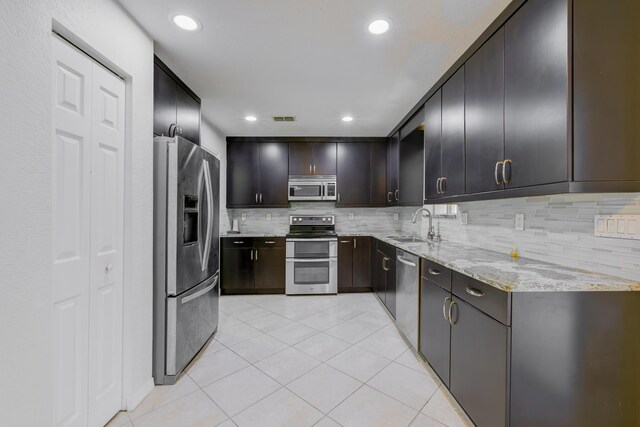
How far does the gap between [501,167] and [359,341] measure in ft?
6.28

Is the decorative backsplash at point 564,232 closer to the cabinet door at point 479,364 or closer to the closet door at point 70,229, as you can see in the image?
the cabinet door at point 479,364

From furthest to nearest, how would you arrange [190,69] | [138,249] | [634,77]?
1. [190,69]
2. [138,249]
3. [634,77]

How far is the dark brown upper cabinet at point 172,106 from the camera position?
206 centimetres

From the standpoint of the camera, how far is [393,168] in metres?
4.01

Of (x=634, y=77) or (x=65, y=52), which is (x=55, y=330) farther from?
(x=634, y=77)

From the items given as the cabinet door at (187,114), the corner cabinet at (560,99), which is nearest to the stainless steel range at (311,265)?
the cabinet door at (187,114)

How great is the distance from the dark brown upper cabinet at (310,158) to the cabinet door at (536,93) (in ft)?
9.59

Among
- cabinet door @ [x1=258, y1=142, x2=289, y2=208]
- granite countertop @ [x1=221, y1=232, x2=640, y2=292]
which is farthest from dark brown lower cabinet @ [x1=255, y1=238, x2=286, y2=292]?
granite countertop @ [x1=221, y1=232, x2=640, y2=292]

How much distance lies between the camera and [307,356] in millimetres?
2312

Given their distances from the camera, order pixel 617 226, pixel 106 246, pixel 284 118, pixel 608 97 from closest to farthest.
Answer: pixel 608 97 < pixel 617 226 < pixel 106 246 < pixel 284 118

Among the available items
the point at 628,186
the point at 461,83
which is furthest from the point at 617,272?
the point at 461,83

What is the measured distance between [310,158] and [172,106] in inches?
90.2

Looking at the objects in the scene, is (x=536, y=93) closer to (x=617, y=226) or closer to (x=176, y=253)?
(x=617, y=226)

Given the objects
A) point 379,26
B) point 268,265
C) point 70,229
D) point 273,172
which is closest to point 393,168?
point 273,172
